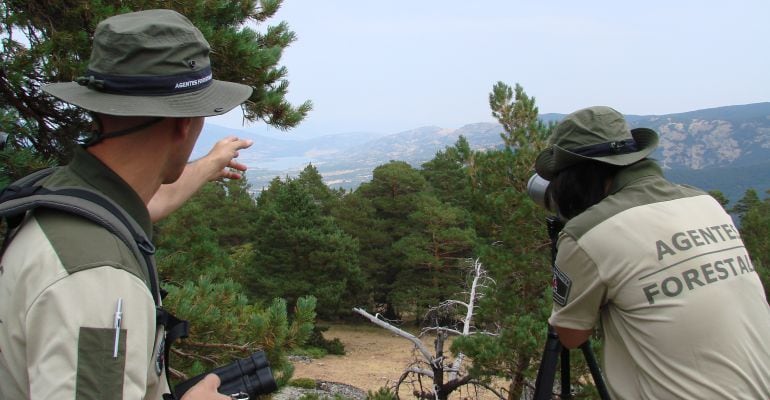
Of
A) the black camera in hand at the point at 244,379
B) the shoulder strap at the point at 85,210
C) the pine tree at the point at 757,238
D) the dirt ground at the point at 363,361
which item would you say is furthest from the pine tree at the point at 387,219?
the shoulder strap at the point at 85,210

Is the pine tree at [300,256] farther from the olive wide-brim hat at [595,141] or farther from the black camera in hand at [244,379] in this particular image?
the black camera in hand at [244,379]

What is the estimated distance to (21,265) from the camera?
889 millimetres

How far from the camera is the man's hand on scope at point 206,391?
42.9 inches

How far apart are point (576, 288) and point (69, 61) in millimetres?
2694

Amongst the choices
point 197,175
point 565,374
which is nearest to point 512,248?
point 565,374

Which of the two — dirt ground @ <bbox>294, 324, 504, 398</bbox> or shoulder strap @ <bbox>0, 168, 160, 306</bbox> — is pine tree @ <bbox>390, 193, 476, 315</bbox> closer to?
dirt ground @ <bbox>294, 324, 504, 398</bbox>

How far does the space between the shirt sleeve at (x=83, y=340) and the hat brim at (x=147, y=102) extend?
1.11 feet

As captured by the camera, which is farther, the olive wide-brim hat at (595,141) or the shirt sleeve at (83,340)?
the olive wide-brim hat at (595,141)

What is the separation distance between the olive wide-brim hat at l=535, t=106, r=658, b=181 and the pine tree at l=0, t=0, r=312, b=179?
2.07 metres

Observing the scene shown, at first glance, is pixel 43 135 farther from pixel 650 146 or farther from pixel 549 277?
pixel 549 277

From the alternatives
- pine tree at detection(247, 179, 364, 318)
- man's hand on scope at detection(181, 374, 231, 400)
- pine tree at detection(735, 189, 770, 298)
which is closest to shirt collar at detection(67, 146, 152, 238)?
man's hand on scope at detection(181, 374, 231, 400)

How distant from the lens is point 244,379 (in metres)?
1.23

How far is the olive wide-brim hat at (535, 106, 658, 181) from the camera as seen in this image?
1900mm

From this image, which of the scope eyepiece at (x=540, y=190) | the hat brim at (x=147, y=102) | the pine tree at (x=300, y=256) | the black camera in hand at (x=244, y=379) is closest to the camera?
the hat brim at (x=147, y=102)
